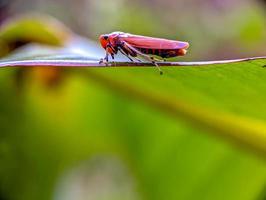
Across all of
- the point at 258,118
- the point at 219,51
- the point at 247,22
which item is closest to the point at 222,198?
the point at 258,118

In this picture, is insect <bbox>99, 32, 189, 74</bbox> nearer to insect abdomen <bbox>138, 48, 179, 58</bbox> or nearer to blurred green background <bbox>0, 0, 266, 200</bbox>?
insect abdomen <bbox>138, 48, 179, 58</bbox>

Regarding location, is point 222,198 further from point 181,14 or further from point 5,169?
point 181,14

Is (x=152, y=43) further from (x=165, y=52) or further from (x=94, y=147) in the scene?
(x=94, y=147)

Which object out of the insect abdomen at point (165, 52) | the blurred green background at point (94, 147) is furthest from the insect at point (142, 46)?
the blurred green background at point (94, 147)

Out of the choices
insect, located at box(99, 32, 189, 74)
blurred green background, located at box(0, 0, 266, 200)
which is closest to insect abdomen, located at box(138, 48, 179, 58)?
insect, located at box(99, 32, 189, 74)

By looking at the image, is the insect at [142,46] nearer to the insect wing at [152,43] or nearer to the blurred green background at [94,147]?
the insect wing at [152,43]

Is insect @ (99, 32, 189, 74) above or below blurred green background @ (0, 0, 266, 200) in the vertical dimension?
above

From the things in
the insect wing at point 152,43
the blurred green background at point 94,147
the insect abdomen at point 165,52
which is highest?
the insect wing at point 152,43

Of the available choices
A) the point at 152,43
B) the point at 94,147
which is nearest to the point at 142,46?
the point at 152,43

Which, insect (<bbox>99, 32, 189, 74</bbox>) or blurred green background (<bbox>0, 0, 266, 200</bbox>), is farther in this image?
blurred green background (<bbox>0, 0, 266, 200</bbox>)
